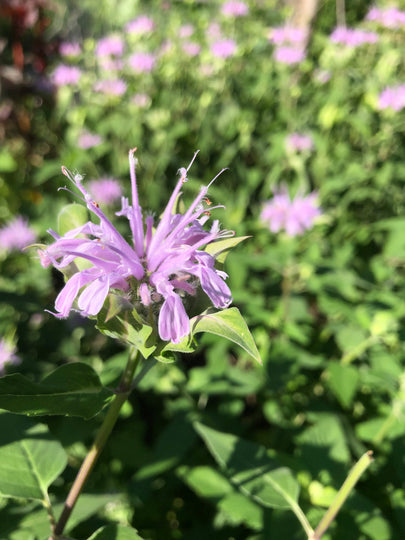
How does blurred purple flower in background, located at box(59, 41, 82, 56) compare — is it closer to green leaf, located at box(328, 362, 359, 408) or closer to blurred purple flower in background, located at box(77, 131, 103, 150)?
blurred purple flower in background, located at box(77, 131, 103, 150)

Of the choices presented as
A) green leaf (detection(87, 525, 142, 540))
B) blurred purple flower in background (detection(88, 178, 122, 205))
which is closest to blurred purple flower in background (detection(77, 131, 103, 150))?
blurred purple flower in background (detection(88, 178, 122, 205))

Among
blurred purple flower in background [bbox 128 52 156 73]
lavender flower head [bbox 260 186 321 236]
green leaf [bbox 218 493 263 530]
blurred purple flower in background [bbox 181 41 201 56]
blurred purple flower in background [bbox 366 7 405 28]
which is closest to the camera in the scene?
green leaf [bbox 218 493 263 530]

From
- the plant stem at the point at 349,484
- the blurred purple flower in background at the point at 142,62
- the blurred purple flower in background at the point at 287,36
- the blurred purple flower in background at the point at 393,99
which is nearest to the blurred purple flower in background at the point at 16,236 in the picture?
the blurred purple flower in background at the point at 142,62

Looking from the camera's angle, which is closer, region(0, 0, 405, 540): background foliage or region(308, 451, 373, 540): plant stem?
region(308, 451, 373, 540): plant stem

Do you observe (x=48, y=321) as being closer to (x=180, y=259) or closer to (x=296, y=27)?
(x=180, y=259)

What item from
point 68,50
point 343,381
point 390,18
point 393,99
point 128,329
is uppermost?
point 390,18

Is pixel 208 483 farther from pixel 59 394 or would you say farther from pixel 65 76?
pixel 65 76

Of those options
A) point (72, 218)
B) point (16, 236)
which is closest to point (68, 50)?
point (16, 236)
